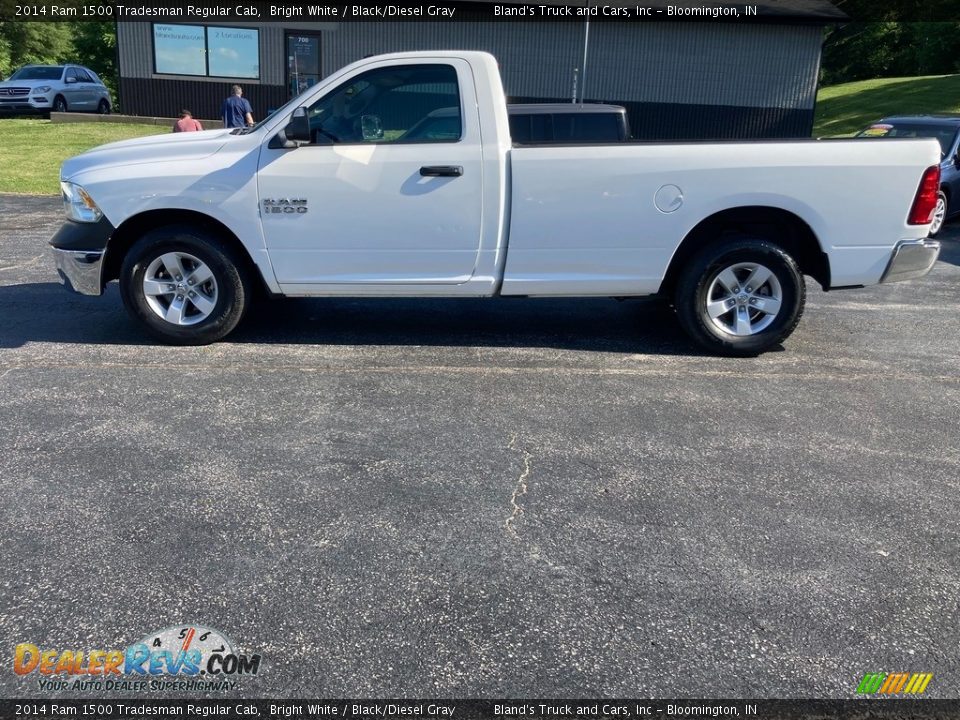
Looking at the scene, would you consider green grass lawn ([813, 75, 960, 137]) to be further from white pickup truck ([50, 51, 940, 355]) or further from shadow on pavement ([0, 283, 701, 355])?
white pickup truck ([50, 51, 940, 355])

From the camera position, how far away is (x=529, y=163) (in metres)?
5.80

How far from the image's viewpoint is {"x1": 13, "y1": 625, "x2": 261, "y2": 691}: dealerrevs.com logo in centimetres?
268

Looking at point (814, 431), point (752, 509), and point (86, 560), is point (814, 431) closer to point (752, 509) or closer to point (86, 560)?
point (752, 509)

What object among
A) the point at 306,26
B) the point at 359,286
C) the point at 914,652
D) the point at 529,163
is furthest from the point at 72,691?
the point at 306,26

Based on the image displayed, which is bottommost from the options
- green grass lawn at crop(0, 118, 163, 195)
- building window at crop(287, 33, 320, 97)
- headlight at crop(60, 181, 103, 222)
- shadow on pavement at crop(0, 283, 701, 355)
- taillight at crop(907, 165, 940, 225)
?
shadow on pavement at crop(0, 283, 701, 355)

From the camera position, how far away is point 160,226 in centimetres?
605

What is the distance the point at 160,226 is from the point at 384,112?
1.77m

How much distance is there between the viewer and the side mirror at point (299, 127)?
5.64 m

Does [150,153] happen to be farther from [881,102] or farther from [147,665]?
[881,102]

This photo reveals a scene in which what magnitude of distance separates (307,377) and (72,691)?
302cm

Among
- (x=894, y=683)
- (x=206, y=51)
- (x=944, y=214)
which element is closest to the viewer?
(x=894, y=683)

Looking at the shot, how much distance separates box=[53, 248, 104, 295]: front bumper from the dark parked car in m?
10.5

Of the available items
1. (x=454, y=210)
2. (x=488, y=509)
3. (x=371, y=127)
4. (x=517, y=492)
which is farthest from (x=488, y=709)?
(x=371, y=127)

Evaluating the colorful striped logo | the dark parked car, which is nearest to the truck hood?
the colorful striped logo
